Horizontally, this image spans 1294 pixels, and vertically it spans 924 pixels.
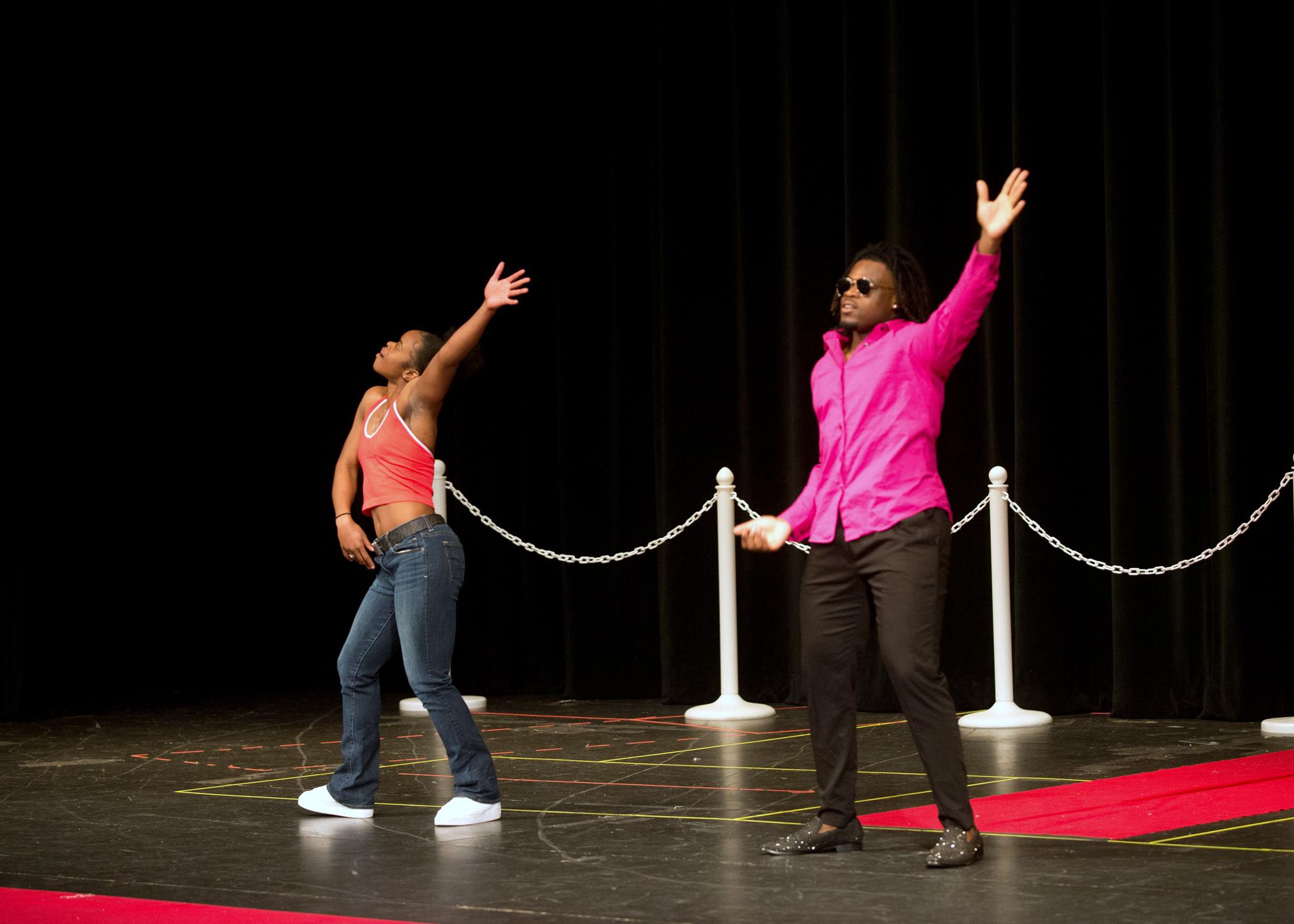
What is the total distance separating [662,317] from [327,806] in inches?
155

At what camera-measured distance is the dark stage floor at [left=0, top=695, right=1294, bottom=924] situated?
312cm

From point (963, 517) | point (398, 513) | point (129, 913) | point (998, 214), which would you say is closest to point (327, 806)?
point (398, 513)

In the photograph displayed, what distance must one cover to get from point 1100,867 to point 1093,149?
13.7 feet

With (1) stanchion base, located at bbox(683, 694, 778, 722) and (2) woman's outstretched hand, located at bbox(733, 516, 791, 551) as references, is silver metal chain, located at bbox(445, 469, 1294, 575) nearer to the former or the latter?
(1) stanchion base, located at bbox(683, 694, 778, 722)

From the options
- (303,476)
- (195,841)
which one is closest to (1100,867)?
(195,841)

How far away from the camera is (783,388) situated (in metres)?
7.60

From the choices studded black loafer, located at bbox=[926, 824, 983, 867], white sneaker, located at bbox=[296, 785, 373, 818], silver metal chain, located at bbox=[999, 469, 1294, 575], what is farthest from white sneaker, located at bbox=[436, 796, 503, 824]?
silver metal chain, located at bbox=[999, 469, 1294, 575]

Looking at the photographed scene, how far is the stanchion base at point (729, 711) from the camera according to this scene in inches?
273

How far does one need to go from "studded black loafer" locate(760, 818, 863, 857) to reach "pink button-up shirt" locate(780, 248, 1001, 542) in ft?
2.11

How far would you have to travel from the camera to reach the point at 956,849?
3.38 metres

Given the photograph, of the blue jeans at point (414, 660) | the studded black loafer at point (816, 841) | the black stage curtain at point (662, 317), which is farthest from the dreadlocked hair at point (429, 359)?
the black stage curtain at point (662, 317)

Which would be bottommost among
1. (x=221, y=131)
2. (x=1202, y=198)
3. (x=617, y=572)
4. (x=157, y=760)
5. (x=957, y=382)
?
(x=157, y=760)

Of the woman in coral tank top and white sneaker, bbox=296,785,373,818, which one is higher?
the woman in coral tank top

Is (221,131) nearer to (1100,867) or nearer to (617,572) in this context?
(617,572)
